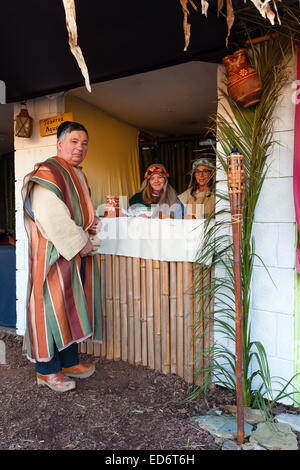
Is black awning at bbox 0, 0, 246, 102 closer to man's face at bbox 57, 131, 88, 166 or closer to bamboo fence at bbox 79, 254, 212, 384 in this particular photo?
man's face at bbox 57, 131, 88, 166

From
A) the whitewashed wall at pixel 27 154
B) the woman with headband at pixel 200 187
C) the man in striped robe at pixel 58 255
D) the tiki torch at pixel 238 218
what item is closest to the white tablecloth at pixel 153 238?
the man in striped robe at pixel 58 255

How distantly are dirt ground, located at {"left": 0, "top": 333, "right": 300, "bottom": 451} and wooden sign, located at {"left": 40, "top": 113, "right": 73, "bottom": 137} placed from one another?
2.05 metres

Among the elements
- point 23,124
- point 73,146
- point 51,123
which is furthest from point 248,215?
point 23,124

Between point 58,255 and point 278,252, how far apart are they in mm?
1360

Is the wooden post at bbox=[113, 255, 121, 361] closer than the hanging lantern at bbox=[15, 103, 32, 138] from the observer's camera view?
Yes

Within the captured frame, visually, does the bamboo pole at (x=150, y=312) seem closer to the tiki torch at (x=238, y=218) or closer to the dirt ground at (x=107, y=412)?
the dirt ground at (x=107, y=412)

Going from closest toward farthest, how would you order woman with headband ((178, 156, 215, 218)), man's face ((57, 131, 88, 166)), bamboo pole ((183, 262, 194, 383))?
1. man's face ((57, 131, 88, 166))
2. bamboo pole ((183, 262, 194, 383))
3. woman with headband ((178, 156, 215, 218))

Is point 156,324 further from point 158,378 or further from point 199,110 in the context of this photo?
point 199,110

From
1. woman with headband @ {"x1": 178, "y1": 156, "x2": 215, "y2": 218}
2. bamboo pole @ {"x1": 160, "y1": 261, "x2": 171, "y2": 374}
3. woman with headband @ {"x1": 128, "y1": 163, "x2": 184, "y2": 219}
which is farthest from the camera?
woman with headband @ {"x1": 128, "y1": 163, "x2": 184, "y2": 219}

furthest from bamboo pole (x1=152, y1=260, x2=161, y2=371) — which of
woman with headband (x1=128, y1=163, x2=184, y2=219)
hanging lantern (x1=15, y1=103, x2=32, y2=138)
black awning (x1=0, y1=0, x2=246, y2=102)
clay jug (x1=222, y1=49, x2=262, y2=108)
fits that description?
hanging lantern (x1=15, y1=103, x2=32, y2=138)

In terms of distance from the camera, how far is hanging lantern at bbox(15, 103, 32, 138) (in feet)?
Answer: 10.7

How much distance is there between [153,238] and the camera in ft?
8.45

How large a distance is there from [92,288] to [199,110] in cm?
273
